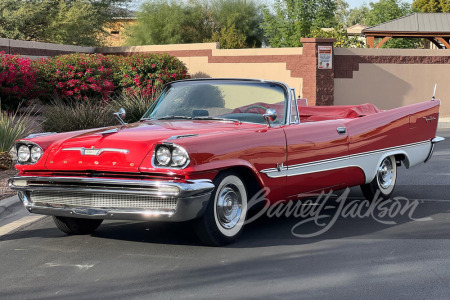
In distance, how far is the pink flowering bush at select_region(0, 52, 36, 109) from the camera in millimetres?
19812

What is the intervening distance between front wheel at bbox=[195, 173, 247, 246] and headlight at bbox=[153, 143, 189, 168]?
424 millimetres

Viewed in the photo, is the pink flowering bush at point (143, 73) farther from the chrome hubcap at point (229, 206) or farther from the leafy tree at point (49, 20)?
the chrome hubcap at point (229, 206)

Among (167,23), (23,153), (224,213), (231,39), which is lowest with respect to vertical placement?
(224,213)

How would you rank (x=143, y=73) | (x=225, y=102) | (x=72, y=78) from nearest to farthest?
1. (x=225, y=102)
2. (x=72, y=78)
3. (x=143, y=73)

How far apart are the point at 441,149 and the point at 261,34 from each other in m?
30.7

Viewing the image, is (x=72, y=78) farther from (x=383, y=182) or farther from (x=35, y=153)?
(x=35, y=153)

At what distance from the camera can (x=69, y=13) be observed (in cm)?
3438

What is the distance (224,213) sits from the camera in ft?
22.6

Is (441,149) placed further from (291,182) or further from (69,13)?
(69,13)

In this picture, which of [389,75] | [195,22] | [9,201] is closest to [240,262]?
[9,201]

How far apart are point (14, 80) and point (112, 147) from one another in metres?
14.4

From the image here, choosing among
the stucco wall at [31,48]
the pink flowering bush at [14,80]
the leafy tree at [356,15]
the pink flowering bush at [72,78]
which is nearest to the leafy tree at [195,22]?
the stucco wall at [31,48]

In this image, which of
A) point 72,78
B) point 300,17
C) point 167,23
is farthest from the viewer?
point 167,23

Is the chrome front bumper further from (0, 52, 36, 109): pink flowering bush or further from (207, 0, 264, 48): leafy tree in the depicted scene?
(207, 0, 264, 48): leafy tree
